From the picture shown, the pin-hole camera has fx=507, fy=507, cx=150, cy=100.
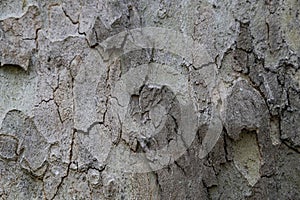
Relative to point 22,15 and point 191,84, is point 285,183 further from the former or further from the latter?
point 22,15

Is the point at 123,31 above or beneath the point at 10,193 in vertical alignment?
above

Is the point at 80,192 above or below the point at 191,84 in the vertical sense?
below

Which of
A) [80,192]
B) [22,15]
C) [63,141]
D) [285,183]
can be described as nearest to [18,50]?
[22,15]

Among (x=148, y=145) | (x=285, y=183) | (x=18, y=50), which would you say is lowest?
(x=285, y=183)

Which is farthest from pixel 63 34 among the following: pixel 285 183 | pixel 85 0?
pixel 285 183

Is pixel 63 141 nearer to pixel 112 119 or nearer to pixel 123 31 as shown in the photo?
pixel 112 119
